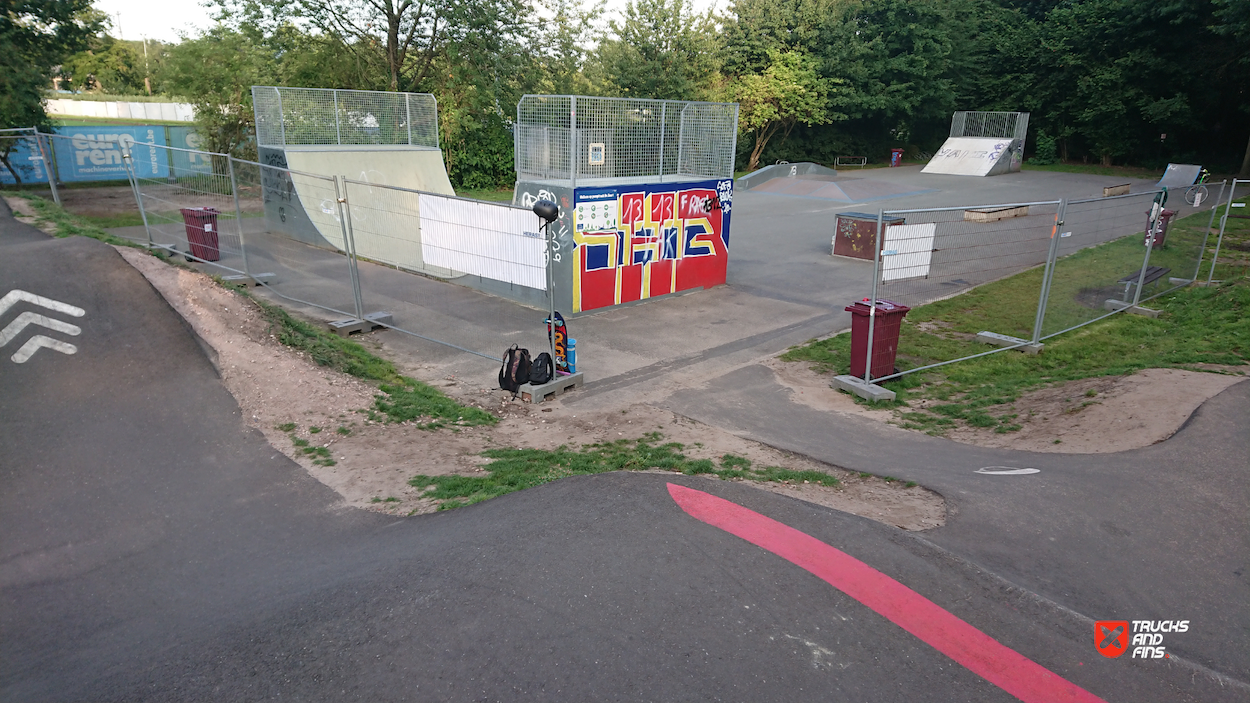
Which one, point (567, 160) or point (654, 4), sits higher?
point (654, 4)

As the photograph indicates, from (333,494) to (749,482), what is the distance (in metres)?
3.72

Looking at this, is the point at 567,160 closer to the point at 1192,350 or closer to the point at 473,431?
the point at 473,431

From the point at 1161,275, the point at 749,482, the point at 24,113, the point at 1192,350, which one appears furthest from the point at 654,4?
the point at 749,482

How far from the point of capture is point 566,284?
42.6ft

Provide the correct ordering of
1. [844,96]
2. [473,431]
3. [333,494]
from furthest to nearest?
[844,96] < [473,431] < [333,494]

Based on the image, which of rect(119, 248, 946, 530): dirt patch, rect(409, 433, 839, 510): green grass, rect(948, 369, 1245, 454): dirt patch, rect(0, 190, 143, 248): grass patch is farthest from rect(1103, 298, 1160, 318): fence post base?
rect(0, 190, 143, 248): grass patch

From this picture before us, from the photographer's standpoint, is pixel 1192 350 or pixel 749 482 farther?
pixel 1192 350

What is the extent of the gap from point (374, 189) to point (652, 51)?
25.1 meters

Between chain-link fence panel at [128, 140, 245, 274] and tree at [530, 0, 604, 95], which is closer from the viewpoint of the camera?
chain-link fence panel at [128, 140, 245, 274]

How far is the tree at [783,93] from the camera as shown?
4000 cm

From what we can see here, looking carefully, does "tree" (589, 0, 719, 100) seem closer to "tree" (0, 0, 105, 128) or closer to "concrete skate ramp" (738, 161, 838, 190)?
"concrete skate ramp" (738, 161, 838, 190)

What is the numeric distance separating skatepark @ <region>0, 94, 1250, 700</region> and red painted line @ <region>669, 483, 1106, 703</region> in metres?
0.02

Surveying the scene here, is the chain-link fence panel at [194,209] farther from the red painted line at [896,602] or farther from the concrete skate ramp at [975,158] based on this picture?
the concrete skate ramp at [975,158]

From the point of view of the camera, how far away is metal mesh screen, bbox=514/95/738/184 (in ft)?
41.8
